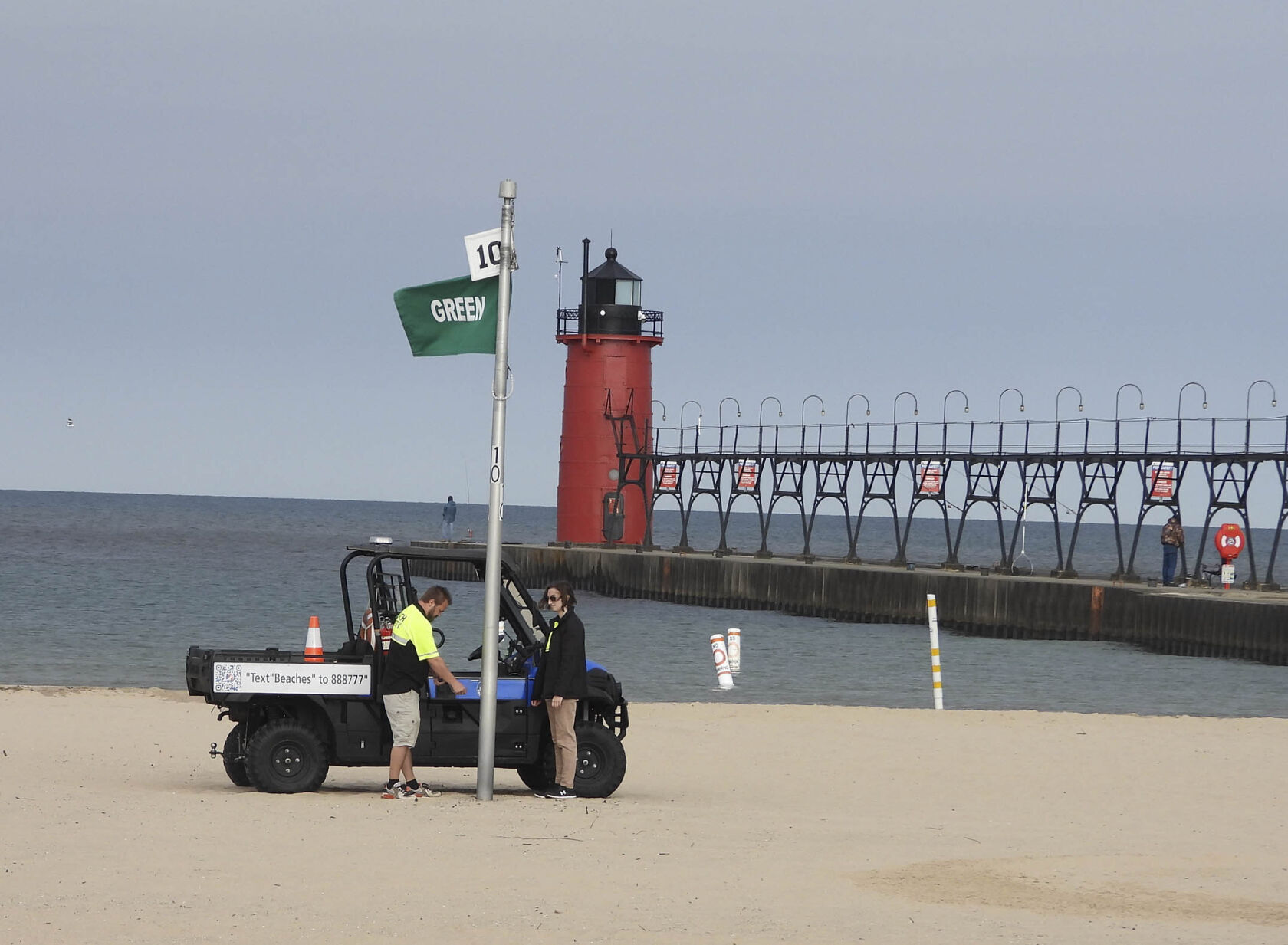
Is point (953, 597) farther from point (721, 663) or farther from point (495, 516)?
point (495, 516)

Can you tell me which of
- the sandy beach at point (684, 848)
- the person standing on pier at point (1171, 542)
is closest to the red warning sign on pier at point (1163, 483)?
the person standing on pier at point (1171, 542)

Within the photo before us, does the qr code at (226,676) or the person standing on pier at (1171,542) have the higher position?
the person standing on pier at (1171,542)

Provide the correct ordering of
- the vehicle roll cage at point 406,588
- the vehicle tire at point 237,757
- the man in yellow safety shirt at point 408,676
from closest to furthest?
the man in yellow safety shirt at point 408,676, the vehicle roll cage at point 406,588, the vehicle tire at point 237,757

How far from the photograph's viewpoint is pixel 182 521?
15738 centimetres

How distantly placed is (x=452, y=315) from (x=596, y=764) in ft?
10.7

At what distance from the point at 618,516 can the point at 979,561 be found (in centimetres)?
5024

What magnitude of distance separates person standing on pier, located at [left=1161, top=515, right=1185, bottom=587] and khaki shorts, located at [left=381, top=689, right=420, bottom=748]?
30.7 m

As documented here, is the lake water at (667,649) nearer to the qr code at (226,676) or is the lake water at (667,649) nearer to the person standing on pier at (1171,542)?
the person standing on pier at (1171,542)

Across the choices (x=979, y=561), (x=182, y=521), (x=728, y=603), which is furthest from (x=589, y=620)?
(x=182, y=521)

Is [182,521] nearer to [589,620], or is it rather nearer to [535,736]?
[589,620]

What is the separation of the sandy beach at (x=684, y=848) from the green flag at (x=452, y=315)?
3103 millimetres

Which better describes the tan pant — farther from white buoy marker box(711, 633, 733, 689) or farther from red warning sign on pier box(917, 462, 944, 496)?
red warning sign on pier box(917, 462, 944, 496)

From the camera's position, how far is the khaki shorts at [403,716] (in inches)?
456

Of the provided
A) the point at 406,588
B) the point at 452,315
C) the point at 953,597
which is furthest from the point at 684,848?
the point at 953,597
